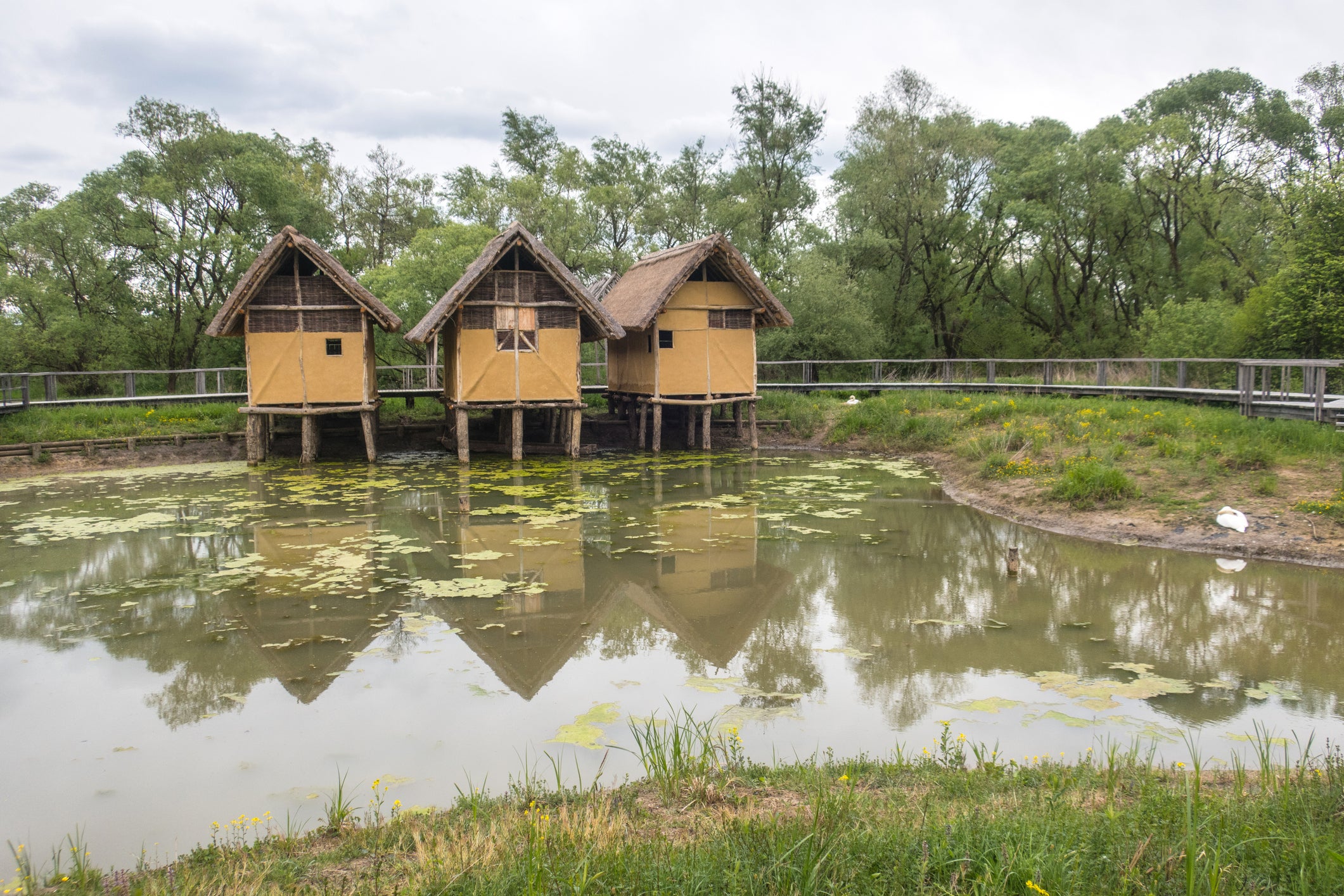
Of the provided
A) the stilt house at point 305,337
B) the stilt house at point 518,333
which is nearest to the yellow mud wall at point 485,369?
the stilt house at point 518,333

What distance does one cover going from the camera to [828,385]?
25.5 meters

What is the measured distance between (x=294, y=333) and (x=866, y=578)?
13.8 m

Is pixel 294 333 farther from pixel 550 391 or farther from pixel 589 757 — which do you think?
pixel 589 757

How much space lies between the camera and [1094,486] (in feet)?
41.7

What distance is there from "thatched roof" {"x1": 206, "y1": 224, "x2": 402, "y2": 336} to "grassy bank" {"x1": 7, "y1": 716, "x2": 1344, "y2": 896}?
588 inches

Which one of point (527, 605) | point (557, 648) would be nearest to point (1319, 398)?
point (527, 605)

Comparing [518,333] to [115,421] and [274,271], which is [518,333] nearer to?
[274,271]

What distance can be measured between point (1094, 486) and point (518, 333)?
11.8 metres

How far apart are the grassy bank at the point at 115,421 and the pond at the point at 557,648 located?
6.74 meters

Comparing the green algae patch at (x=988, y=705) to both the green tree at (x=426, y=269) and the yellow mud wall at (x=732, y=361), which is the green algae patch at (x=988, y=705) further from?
the green tree at (x=426, y=269)

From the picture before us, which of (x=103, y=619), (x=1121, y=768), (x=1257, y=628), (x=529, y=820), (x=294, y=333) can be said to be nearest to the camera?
(x=529, y=820)

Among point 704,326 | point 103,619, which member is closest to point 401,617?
Result: point 103,619

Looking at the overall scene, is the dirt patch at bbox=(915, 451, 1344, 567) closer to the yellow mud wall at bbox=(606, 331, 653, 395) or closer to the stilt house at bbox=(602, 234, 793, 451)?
the stilt house at bbox=(602, 234, 793, 451)

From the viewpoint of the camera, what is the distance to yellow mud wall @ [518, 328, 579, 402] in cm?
1959
